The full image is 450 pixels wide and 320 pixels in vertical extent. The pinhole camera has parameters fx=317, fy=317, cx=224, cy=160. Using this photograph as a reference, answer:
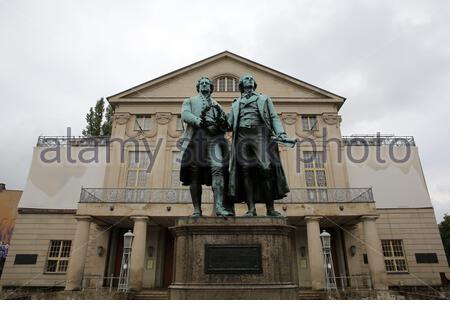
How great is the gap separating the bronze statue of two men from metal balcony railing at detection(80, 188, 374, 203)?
1162 cm

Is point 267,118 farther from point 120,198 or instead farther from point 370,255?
point 120,198

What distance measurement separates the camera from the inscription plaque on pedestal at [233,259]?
5.00 m

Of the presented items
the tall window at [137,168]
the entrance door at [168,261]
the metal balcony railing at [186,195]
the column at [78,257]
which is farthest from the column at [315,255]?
the column at [78,257]

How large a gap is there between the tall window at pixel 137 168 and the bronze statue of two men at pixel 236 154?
16.1 metres

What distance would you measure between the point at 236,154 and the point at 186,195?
39.9ft

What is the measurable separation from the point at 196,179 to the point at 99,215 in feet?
42.4

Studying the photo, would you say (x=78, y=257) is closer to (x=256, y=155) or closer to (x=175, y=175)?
(x=175, y=175)

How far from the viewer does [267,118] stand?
635 centimetres

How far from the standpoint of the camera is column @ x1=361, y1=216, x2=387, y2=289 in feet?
53.0

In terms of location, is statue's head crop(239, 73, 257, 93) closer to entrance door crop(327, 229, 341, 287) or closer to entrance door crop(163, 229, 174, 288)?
entrance door crop(163, 229, 174, 288)

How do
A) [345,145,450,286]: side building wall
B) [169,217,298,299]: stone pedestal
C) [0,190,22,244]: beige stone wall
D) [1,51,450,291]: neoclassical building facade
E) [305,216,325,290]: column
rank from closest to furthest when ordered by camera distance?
[169,217,298,299]: stone pedestal < [305,216,325,290]: column < [1,51,450,291]: neoclassical building facade < [345,145,450,286]: side building wall < [0,190,22,244]: beige stone wall

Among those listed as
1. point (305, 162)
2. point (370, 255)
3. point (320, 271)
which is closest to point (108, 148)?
point (305, 162)

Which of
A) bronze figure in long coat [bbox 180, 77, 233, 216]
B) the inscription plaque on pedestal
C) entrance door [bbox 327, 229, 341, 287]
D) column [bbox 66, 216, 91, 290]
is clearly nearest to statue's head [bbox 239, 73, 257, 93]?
bronze figure in long coat [bbox 180, 77, 233, 216]

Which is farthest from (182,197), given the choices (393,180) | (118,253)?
Result: (393,180)
